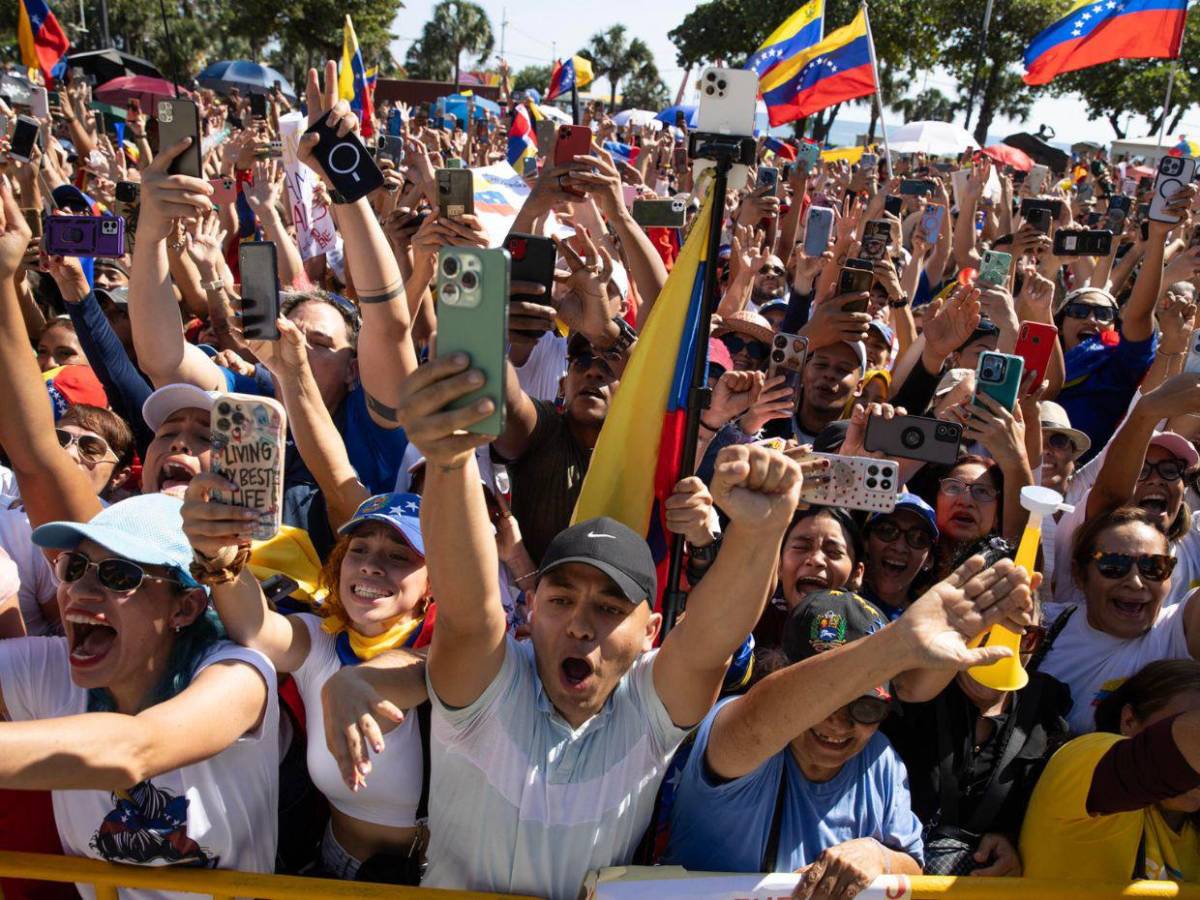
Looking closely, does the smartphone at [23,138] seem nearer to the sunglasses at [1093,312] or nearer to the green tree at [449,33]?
the sunglasses at [1093,312]

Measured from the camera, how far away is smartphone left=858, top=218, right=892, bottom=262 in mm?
5355

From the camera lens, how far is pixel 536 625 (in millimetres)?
2129

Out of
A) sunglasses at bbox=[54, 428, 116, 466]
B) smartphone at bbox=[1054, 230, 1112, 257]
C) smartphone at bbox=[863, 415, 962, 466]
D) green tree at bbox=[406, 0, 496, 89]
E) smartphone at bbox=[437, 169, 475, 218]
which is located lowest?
sunglasses at bbox=[54, 428, 116, 466]

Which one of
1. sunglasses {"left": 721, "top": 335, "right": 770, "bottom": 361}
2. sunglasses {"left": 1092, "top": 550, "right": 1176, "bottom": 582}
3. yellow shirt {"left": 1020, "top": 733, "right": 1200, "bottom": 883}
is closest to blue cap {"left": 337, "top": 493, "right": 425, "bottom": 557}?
yellow shirt {"left": 1020, "top": 733, "right": 1200, "bottom": 883}

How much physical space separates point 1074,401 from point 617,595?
4.18 metres

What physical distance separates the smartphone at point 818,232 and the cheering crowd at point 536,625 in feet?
5.86

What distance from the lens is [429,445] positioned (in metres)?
1.50

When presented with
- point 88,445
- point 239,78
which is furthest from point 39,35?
point 239,78

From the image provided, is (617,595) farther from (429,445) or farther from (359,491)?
(359,491)

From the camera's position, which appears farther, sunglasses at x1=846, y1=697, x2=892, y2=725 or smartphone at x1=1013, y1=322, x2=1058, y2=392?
smartphone at x1=1013, y1=322, x2=1058, y2=392

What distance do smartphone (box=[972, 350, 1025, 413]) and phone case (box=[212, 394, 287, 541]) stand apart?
2316 mm

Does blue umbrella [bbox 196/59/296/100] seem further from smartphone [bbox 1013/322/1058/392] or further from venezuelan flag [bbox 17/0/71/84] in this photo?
smartphone [bbox 1013/322/1058/392]

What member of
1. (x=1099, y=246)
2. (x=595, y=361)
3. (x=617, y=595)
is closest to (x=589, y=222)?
(x=595, y=361)

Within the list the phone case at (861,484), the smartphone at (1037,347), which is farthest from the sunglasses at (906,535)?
the smartphone at (1037,347)
